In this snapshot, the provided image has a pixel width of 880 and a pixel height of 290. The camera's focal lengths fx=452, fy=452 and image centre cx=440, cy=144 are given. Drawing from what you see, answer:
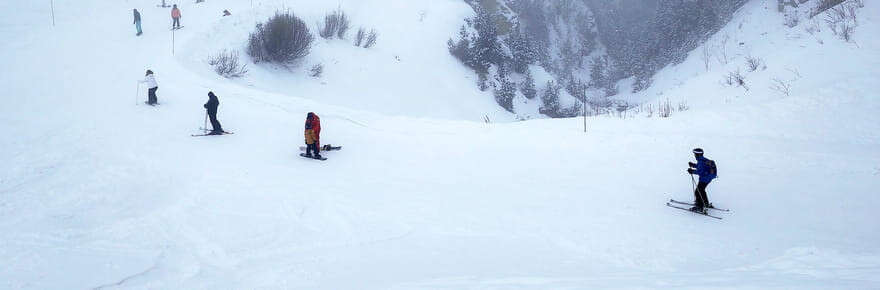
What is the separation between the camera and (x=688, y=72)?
99.0 ft

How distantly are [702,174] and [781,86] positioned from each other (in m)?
8.53

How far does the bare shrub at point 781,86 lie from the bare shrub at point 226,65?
19754mm

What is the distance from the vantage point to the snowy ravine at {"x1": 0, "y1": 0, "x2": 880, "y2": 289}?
520 centimetres

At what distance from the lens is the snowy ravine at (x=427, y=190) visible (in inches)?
205

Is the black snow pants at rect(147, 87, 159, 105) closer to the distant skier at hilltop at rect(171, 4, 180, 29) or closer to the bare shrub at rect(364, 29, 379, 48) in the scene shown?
the distant skier at hilltop at rect(171, 4, 180, 29)

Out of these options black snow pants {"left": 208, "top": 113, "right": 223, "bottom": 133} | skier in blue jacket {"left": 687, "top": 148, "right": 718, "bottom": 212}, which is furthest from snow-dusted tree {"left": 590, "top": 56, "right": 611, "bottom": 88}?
black snow pants {"left": 208, "top": 113, "right": 223, "bottom": 133}

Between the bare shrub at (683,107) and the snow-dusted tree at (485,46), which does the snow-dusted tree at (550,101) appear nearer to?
the snow-dusted tree at (485,46)

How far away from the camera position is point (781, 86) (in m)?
13.2

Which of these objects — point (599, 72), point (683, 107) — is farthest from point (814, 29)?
point (599, 72)

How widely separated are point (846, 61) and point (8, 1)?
123ft

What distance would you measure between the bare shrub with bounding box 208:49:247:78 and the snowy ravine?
2.48 meters

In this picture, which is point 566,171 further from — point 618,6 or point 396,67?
point 618,6

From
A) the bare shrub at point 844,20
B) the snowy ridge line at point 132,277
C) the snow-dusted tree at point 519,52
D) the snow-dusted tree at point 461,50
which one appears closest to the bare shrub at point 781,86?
the bare shrub at point 844,20

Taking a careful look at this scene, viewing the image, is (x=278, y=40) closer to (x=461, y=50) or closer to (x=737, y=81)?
(x=461, y=50)
